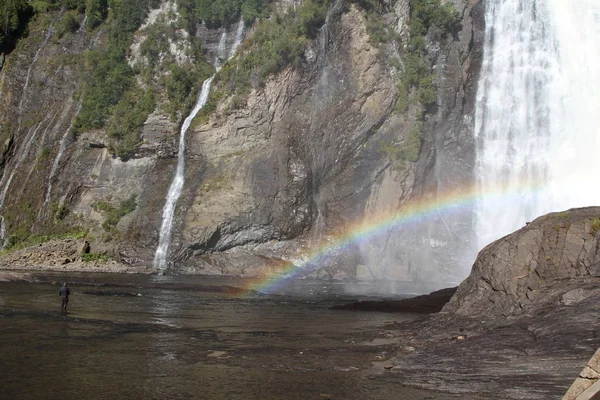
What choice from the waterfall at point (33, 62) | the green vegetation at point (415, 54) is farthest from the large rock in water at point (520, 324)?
the waterfall at point (33, 62)

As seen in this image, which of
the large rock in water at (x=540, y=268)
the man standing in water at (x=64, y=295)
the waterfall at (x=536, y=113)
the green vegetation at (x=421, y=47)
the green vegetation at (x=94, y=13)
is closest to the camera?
the large rock in water at (x=540, y=268)

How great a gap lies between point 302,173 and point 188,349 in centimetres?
3395

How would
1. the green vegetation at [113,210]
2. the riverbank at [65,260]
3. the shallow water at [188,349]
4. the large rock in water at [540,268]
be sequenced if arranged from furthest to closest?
the green vegetation at [113,210] → the riverbank at [65,260] → the large rock in water at [540,268] → the shallow water at [188,349]

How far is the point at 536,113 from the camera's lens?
51.7 metres

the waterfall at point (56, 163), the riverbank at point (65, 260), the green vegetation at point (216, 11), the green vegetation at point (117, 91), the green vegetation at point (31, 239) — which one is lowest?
the riverbank at point (65, 260)

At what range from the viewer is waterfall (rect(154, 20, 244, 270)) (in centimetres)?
4981

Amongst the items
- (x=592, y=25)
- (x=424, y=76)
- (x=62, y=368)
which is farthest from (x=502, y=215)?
Result: (x=62, y=368)

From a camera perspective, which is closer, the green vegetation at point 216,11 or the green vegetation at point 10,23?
the green vegetation at point 216,11

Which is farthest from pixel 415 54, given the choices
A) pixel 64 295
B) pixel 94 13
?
pixel 64 295

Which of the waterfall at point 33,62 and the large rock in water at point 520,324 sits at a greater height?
the waterfall at point 33,62

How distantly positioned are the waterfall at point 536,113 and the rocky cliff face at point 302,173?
1.70 metres

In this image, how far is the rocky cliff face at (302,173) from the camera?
49.8m

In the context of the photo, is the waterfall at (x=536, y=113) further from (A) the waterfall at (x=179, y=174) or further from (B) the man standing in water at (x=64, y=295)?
(B) the man standing in water at (x=64, y=295)

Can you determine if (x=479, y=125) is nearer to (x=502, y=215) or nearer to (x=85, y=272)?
(x=502, y=215)
